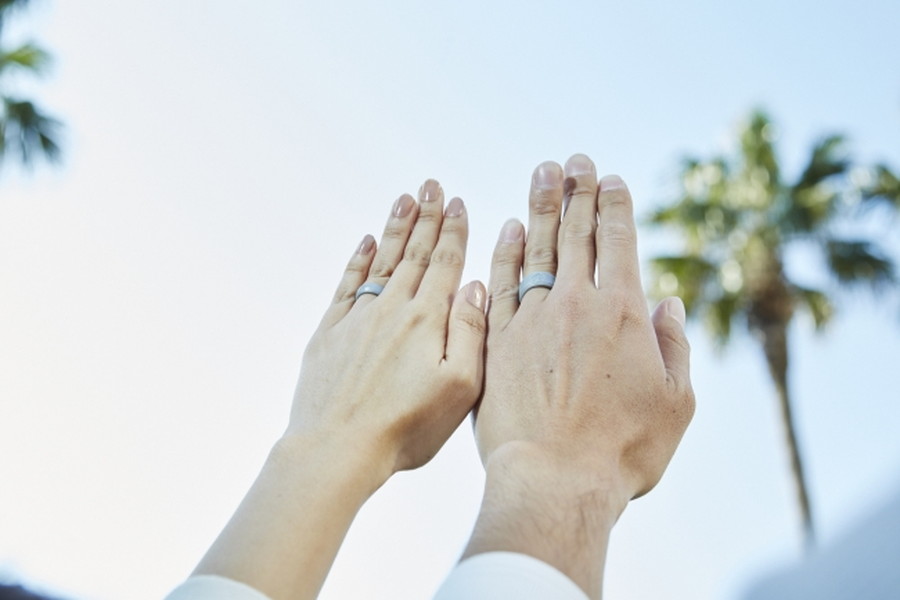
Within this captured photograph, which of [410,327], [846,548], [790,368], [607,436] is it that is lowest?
[846,548]

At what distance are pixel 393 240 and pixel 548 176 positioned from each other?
21.6 inches

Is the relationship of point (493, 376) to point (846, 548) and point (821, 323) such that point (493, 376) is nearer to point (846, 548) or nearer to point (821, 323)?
point (846, 548)

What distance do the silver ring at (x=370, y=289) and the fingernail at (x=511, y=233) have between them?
409 mm

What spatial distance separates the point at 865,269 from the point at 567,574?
12.4 m

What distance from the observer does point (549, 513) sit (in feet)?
5.58

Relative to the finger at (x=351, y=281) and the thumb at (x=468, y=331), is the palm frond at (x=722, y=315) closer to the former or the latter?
the finger at (x=351, y=281)

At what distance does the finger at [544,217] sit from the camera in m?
2.69

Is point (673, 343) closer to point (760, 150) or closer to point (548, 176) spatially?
point (548, 176)

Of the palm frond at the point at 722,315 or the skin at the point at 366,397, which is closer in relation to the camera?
the skin at the point at 366,397

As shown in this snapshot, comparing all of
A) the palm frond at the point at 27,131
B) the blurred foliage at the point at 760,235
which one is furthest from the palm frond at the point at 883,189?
the palm frond at the point at 27,131

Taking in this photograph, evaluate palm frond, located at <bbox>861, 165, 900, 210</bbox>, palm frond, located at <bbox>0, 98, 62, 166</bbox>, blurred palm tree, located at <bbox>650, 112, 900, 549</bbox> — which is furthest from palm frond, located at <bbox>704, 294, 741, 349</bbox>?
palm frond, located at <bbox>0, 98, 62, 166</bbox>

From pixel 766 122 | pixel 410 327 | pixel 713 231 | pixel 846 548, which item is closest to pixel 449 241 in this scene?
pixel 410 327

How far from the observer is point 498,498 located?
1.77 m

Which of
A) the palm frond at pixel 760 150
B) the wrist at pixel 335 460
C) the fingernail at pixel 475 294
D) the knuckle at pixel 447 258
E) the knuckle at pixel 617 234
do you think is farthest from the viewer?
the palm frond at pixel 760 150
